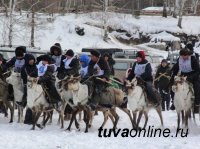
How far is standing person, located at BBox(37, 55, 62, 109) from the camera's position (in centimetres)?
1252

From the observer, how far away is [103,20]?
43500mm

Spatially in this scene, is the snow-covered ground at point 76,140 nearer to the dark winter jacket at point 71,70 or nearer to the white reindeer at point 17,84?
the white reindeer at point 17,84

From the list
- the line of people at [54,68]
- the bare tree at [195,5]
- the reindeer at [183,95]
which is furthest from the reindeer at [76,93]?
the bare tree at [195,5]

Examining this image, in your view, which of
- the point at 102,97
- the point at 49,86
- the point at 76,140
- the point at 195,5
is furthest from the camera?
the point at 195,5

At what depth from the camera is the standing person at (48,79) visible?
12516mm

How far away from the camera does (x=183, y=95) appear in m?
11.9

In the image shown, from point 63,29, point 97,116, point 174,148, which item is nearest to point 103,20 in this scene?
point 63,29

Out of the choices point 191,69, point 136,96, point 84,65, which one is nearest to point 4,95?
point 84,65

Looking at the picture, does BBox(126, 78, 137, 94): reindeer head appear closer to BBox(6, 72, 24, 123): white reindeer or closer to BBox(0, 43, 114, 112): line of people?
BBox(0, 43, 114, 112): line of people

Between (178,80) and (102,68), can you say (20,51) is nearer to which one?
(102,68)

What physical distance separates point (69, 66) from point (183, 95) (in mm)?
3203

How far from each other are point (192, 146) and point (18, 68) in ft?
19.0

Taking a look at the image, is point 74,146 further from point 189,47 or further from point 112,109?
point 189,47

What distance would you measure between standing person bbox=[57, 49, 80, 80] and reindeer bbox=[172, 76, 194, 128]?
2.63 meters
